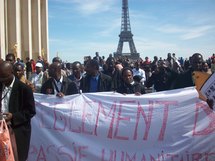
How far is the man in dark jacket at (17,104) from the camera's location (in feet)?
15.5

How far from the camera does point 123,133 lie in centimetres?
594

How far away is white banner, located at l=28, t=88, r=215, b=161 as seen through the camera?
568 centimetres

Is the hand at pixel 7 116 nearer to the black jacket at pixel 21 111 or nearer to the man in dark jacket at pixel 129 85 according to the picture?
the black jacket at pixel 21 111

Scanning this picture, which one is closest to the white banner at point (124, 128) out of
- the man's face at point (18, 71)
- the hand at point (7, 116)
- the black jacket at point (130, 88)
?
the black jacket at point (130, 88)

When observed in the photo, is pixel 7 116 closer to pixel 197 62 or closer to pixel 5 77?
pixel 5 77

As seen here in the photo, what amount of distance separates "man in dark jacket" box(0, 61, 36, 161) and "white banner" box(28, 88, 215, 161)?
1220mm

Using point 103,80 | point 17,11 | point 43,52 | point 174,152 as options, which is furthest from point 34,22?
point 174,152

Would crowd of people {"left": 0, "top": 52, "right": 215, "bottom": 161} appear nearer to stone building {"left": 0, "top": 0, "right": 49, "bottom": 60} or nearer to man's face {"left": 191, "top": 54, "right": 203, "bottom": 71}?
man's face {"left": 191, "top": 54, "right": 203, "bottom": 71}

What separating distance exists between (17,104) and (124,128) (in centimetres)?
193

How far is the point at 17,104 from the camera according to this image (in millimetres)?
4809

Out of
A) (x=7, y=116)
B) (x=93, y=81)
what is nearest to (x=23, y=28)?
(x=93, y=81)

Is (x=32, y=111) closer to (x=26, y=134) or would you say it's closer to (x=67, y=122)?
(x=26, y=134)

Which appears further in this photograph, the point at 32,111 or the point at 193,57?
the point at 193,57

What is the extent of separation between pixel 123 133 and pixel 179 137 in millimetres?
903
